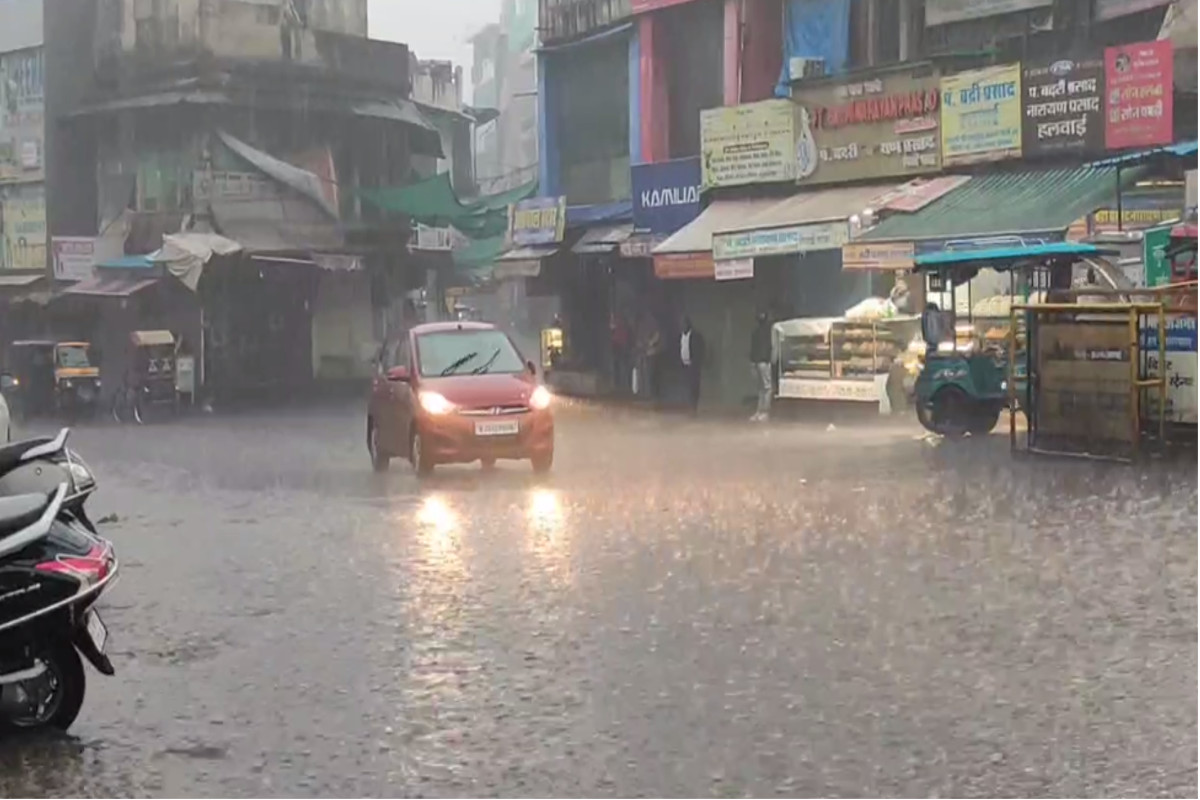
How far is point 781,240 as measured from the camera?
26.8 m

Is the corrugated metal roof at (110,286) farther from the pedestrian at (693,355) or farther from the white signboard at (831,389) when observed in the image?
the white signboard at (831,389)

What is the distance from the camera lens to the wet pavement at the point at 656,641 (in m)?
6.47

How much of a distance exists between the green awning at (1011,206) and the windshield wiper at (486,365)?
289 inches

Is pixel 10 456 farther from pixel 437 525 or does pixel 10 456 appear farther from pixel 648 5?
pixel 648 5

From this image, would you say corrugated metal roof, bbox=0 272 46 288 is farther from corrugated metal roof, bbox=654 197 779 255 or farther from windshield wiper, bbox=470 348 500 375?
windshield wiper, bbox=470 348 500 375

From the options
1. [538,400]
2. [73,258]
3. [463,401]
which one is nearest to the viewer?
[463,401]

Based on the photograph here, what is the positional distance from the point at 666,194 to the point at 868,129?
5.76 m

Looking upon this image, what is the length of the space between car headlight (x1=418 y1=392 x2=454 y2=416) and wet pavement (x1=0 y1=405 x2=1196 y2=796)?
113 centimetres

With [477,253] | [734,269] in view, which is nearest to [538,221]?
[477,253]

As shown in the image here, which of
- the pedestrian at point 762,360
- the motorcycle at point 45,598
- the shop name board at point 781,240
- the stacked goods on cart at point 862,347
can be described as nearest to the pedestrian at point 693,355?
the shop name board at point 781,240

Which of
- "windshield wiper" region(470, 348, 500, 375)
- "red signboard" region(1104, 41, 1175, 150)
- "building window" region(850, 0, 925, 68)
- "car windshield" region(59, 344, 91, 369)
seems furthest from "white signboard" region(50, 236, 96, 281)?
"red signboard" region(1104, 41, 1175, 150)

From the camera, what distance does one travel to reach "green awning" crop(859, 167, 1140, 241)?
72.0ft

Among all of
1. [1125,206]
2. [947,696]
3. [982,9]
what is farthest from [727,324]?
[947,696]

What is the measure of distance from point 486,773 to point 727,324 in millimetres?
25216
